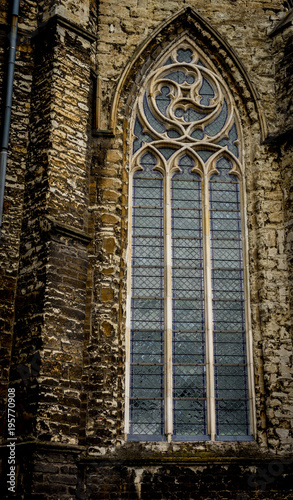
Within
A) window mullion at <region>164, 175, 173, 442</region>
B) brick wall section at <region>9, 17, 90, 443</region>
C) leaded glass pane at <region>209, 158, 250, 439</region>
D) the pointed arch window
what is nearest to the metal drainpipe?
brick wall section at <region>9, 17, 90, 443</region>

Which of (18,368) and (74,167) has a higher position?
(74,167)

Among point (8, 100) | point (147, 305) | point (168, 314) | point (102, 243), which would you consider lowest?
point (168, 314)

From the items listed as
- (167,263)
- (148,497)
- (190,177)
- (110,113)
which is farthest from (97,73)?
(148,497)

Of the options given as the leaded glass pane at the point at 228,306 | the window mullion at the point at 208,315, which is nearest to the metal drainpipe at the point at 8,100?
the window mullion at the point at 208,315

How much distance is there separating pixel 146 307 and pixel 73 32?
391 cm

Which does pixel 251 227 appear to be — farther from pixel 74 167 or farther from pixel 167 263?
pixel 74 167

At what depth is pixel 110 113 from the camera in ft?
32.6

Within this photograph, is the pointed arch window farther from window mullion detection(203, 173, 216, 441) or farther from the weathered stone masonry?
the weathered stone masonry

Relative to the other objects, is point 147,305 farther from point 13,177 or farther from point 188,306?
point 13,177

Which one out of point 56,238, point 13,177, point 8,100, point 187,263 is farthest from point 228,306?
point 8,100

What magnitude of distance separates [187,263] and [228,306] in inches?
32.4

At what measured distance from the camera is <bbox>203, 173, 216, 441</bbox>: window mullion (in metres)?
8.70

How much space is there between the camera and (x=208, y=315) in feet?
30.3

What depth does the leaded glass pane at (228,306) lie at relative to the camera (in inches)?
348
